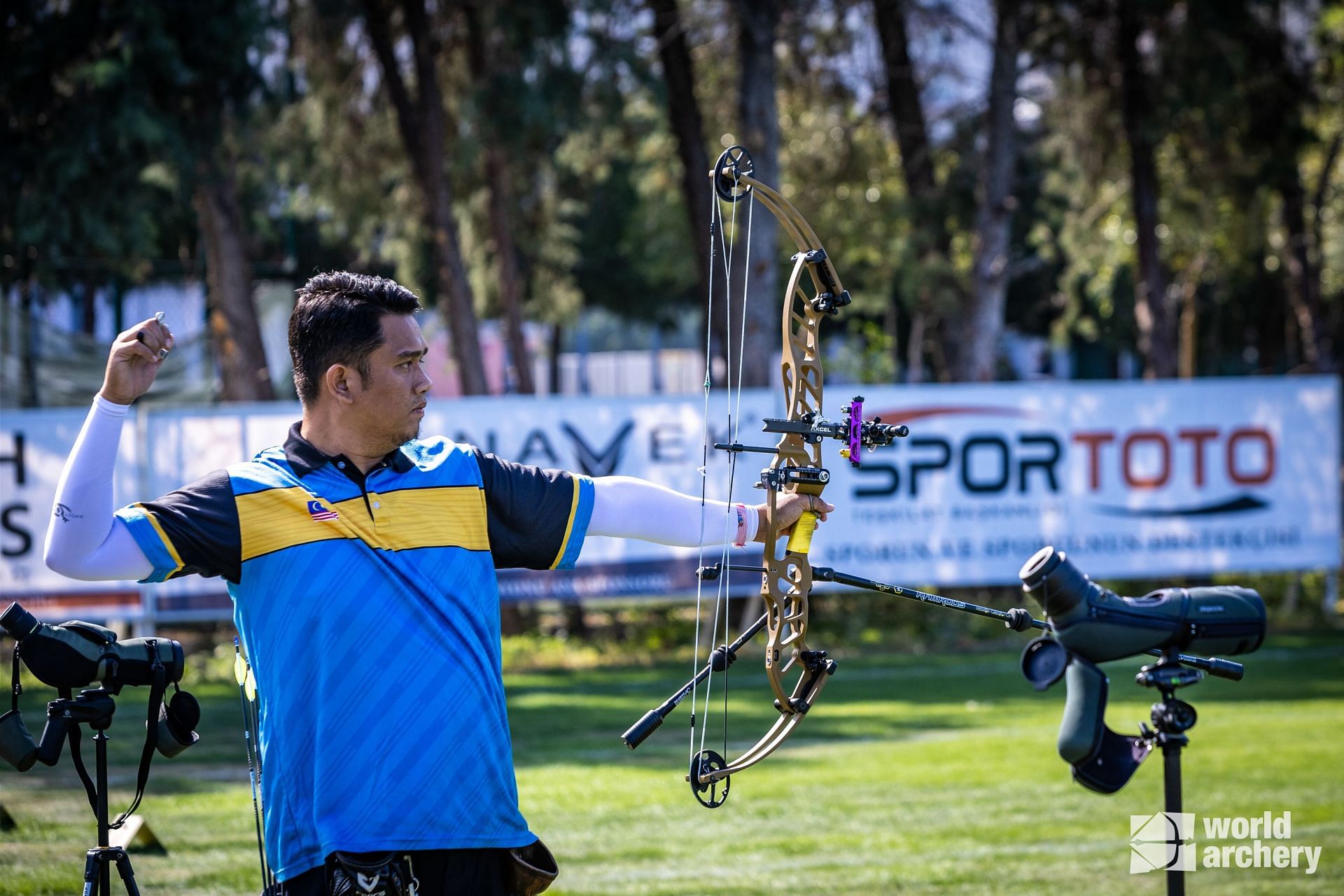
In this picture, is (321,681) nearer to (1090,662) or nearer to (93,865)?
(93,865)

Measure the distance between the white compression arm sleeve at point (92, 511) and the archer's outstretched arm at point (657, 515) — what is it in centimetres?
94

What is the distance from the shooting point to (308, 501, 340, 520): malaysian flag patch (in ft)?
8.99

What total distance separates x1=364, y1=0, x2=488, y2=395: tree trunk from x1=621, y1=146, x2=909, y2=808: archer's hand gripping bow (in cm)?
1076

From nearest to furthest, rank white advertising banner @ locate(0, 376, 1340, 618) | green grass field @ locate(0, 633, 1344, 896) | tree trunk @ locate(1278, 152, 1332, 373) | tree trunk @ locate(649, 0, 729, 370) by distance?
green grass field @ locate(0, 633, 1344, 896)
white advertising banner @ locate(0, 376, 1340, 618)
tree trunk @ locate(649, 0, 729, 370)
tree trunk @ locate(1278, 152, 1332, 373)

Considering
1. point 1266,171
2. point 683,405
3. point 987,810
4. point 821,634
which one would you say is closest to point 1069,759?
point 987,810

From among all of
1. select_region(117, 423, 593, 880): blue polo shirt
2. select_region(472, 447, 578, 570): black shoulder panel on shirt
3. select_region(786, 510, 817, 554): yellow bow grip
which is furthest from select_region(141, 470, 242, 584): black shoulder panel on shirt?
select_region(786, 510, 817, 554): yellow bow grip

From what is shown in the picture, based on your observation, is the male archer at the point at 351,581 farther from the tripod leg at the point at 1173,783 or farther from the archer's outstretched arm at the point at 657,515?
the tripod leg at the point at 1173,783

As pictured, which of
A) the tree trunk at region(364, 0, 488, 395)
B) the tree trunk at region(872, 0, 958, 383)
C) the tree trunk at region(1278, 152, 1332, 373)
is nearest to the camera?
the tree trunk at region(364, 0, 488, 395)

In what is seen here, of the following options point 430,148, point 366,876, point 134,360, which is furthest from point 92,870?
point 430,148

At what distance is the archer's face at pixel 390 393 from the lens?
2801mm

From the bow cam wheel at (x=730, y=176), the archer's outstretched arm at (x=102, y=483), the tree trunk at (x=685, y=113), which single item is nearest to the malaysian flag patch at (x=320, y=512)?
the archer's outstretched arm at (x=102, y=483)

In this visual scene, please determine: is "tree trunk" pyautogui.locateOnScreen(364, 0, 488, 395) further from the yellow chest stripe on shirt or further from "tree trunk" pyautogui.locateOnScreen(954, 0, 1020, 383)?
the yellow chest stripe on shirt

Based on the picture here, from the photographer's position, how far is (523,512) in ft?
9.64

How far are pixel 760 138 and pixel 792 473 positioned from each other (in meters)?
10.5
